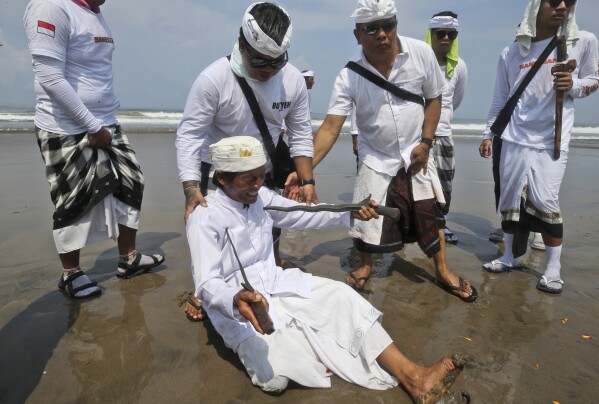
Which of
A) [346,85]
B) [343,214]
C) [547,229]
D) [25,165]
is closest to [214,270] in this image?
[343,214]

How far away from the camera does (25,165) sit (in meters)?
8.55

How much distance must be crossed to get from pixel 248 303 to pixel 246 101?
1.52 metres

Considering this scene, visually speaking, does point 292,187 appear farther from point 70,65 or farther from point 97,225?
point 70,65

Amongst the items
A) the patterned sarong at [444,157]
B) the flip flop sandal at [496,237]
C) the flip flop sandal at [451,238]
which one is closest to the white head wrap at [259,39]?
the patterned sarong at [444,157]

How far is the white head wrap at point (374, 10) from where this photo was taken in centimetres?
297

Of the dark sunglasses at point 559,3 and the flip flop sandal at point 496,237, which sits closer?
the dark sunglasses at point 559,3

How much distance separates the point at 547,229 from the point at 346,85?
2157mm

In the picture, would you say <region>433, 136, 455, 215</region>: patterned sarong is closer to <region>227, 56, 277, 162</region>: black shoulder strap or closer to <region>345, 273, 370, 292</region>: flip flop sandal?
<region>345, 273, 370, 292</region>: flip flop sandal

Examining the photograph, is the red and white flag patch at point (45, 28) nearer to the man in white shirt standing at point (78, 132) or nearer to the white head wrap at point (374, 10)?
the man in white shirt standing at point (78, 132)

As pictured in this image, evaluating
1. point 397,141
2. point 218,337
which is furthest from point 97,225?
point 397,141

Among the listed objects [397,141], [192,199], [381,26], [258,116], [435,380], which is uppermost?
[381,26]

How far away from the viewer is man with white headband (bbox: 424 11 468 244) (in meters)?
4.63

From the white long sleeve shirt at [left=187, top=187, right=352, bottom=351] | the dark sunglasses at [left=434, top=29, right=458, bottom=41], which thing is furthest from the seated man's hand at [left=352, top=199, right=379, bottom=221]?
the dark sunglasses at [left=434, top=29, right=458, bottom=41]

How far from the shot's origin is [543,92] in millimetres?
3574
